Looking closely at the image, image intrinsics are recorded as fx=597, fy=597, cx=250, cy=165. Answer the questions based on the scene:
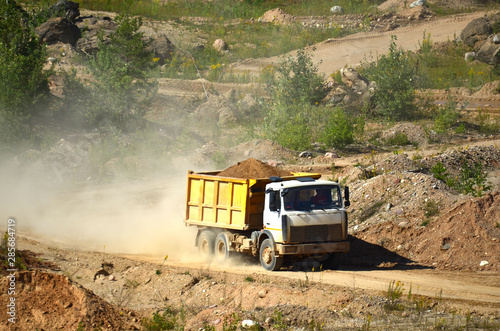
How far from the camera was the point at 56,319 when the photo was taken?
34.3 feet

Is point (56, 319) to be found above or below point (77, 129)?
below

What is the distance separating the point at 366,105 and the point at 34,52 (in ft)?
60.1

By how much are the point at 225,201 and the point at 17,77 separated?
1754 centimetres

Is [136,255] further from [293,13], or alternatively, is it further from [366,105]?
[293,13]

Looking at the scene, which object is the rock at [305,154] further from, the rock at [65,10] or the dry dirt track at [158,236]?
the rock at [65,10]

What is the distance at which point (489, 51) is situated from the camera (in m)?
Answer: 42.3

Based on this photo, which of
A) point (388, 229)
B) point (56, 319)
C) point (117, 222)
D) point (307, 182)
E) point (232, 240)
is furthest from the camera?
point (117, 222)

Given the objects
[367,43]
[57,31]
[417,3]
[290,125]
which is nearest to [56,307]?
[290,125]

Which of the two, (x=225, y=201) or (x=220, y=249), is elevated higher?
(x=225, y=201)

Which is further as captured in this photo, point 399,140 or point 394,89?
point 394,89

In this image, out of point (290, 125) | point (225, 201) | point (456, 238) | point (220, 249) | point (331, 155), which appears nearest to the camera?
point (456, 238)

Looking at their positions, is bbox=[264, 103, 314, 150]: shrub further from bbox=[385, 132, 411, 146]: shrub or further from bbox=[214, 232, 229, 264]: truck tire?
bbox=[214, 232, 229, 264]: truck tire

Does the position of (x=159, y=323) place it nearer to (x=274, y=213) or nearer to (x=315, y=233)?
(x=274, y=213)

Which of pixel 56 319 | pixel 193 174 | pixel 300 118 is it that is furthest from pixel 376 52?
pixel 56 319
